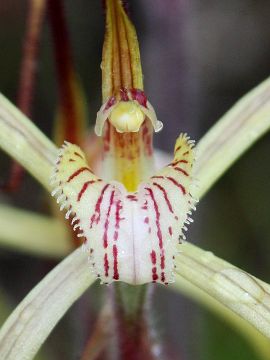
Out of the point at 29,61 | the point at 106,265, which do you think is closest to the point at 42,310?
the point at 106,265

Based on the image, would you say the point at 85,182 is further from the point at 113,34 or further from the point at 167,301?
the point at 167,301

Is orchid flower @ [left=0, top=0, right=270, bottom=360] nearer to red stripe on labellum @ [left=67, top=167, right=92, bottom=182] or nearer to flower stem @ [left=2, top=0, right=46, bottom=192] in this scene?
red stripe on labellum @ [left=67, top=167, right=92, bottom=182]

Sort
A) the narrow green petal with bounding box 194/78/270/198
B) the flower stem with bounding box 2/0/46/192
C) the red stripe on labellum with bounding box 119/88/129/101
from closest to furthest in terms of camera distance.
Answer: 1. the red stripe on labellum with bounding box 119/88/129/101
2. the narrow green petal with bounding box 194/78/270/198
3. the flower stem with bounding box 2/0/46/192

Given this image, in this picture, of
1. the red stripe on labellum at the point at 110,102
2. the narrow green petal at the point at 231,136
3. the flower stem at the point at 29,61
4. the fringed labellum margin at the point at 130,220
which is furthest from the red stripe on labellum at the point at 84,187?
the flower stem at the point at 29,61

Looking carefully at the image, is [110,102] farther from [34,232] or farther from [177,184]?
[34,232]

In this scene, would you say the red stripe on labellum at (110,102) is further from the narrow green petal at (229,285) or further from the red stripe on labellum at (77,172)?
the narrow green petal at (229,285)

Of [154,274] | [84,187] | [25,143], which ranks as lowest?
[154,274]

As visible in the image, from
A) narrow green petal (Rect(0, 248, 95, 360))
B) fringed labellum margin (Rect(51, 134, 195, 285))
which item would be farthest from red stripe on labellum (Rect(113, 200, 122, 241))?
narrow green petal (Rect(0, 248, 95, 360))

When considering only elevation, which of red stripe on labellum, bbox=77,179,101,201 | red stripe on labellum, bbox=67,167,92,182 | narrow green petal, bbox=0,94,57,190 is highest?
narrow green petal, bbox=0,94,57,190
